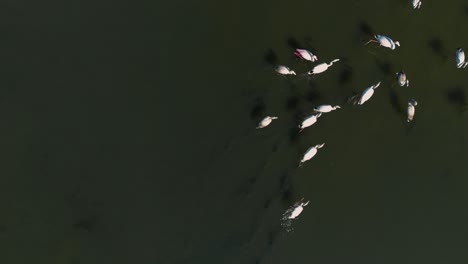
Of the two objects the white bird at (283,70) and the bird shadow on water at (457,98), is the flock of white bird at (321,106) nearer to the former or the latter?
the white bird at (283,70)

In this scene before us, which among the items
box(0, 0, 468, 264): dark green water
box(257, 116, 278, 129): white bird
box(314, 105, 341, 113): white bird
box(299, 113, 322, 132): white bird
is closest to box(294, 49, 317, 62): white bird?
box(0, 0, 468, 264): dark green water

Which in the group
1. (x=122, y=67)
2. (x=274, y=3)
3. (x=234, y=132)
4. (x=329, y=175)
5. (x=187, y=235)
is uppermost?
(x=122, y=67)

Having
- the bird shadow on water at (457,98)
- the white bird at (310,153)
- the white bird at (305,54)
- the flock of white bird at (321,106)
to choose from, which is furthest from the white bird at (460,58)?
the white bird at (310,153)

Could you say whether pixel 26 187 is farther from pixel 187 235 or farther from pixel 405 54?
pixel 405 54

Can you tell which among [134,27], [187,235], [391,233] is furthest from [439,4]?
[187,235]

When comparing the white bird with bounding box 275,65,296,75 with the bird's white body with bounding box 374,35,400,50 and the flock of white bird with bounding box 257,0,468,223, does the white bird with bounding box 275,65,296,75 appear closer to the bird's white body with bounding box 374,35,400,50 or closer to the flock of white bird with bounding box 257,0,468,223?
the flock of white bird with bounding box 257,0,468,223
